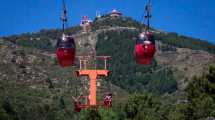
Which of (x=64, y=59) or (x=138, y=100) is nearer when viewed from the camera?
(x=64, y=59)

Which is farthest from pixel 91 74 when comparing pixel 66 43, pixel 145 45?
pixel 145 45

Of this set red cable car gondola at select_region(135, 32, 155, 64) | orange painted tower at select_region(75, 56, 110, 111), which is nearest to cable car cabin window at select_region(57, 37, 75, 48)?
orange painted tower at select_region(75, 56, 110, 111)

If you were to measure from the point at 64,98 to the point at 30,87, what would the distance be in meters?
8.74

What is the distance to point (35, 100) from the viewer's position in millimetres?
116625

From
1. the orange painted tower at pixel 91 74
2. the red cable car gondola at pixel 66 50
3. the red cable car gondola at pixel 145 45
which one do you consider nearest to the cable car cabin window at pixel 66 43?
the red cable car gondola at pixel 66 50

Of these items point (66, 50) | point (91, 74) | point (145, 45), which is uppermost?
point (145, 45)

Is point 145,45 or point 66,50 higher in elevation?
point 145,45

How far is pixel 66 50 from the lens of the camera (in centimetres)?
2042

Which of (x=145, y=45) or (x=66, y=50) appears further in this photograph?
(x=66, y=50)

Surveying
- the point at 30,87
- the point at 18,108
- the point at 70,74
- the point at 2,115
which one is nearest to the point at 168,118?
the point at 2,115

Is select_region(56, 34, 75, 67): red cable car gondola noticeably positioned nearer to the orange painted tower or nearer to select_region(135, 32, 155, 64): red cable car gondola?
the orange painted tower

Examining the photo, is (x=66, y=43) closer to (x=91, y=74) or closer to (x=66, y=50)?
(x=66, y=50)

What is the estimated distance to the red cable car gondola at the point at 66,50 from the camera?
2042 centimetres

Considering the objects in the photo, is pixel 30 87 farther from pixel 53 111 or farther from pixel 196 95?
pixel 196 95
